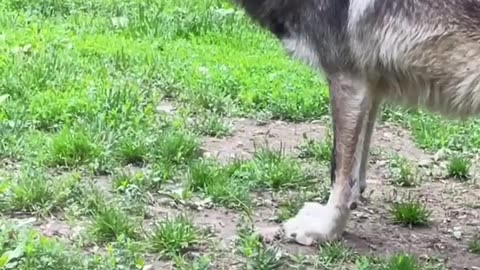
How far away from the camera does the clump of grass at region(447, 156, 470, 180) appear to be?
5191mm

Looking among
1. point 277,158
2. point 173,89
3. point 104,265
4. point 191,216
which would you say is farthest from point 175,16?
point 104,265

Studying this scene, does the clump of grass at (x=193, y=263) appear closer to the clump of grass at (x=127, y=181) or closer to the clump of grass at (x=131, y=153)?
the clump of grass at (x=127, y=181)

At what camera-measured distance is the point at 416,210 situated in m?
4.52

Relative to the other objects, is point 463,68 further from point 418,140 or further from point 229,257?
point 418,140

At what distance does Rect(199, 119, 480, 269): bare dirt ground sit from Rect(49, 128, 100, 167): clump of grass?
68 centimetres

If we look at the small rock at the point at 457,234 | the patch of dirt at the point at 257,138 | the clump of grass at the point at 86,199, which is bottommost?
the patch of dirt at the point at 257,138

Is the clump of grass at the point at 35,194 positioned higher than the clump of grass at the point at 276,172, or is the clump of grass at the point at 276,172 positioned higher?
the clump of grass at the point at 35,194

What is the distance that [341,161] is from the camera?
4.26m

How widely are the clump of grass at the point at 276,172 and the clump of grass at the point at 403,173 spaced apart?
520mm

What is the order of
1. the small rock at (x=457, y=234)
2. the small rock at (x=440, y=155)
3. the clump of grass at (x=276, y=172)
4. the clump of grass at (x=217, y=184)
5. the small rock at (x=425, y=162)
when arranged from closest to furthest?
the small rock at (x=457, y=234) → the clump of grass at (x=217, y=184) → the clump of grass at (x=276, y=172) → the small rock at (x=425, y=162) → the small rock at (x=440, y=155)

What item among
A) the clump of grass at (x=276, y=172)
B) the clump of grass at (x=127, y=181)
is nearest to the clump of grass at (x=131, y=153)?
the clump of grass at (x=127, y=181)

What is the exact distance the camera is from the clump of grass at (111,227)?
13.4ft

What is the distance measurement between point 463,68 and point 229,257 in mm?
1229

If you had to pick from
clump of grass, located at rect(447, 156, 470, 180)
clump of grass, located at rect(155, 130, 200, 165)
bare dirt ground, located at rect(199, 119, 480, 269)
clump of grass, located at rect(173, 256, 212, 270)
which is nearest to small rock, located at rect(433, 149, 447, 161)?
bare dirt ground, located at rect(199, 119, 480, 269)
